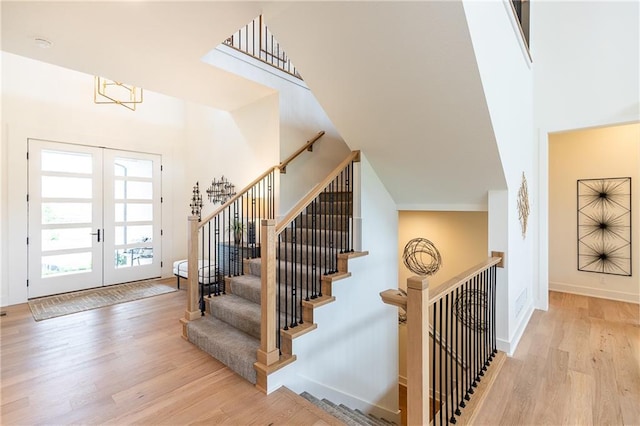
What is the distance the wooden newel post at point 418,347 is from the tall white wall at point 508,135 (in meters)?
1.65

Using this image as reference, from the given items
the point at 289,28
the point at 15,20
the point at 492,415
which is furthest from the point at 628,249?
the point at 15,20

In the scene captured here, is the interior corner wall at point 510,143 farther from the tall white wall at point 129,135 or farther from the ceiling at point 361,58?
the tall white wall at point 129,135

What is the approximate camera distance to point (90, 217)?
199 inches

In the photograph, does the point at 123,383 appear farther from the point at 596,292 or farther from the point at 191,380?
the point at 596,292

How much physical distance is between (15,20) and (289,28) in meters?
2.38

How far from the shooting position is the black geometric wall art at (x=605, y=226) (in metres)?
4.49

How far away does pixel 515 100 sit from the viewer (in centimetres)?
328

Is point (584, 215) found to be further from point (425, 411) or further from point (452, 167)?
point (425, 411)

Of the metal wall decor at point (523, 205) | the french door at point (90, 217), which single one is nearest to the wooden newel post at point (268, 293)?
the metal wall decor at point (523, 205)

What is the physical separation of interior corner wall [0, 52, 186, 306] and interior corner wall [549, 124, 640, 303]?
23.5 feet

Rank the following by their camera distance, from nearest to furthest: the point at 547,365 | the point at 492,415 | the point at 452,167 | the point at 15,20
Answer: the point at 492,415 < the point at 15,20 < the point at 547,365 < the point at 452,167

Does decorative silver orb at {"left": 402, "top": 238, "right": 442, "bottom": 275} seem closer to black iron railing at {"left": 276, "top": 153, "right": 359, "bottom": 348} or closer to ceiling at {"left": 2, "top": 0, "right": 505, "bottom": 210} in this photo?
ceiling at {"left": 2, "top": 0, "right": 505, "bottom": 210}

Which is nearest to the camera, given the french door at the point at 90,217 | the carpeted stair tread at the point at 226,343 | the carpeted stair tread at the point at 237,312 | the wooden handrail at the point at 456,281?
the wooden handrail at the point at 456,281

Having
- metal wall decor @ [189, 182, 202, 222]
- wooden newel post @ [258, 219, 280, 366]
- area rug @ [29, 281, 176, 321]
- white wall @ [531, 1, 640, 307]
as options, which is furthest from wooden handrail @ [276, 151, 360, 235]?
metal wall decor @ [189, 182, 202, 222]
